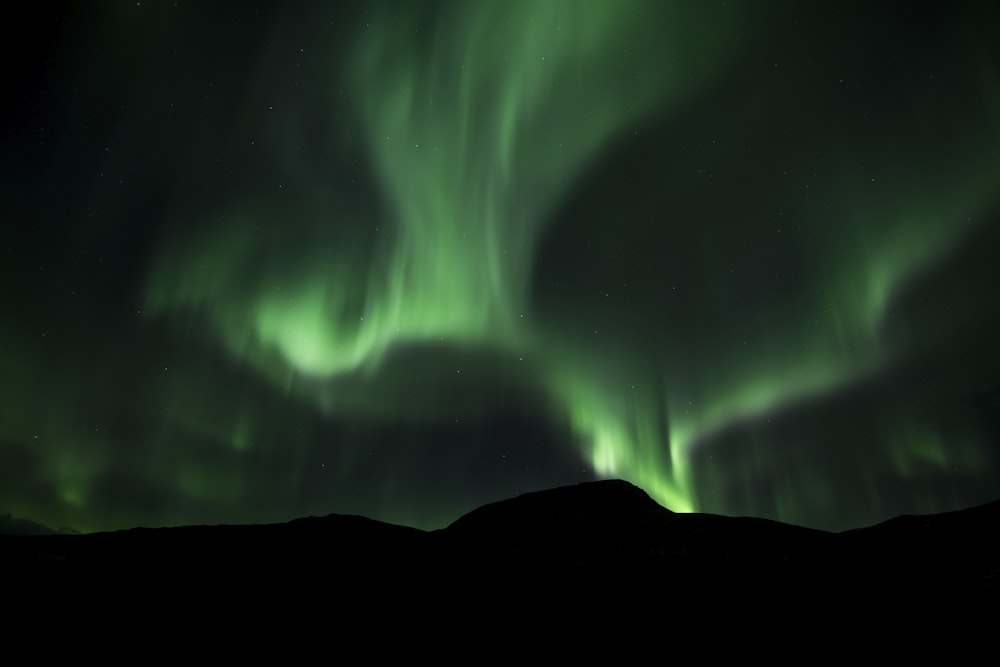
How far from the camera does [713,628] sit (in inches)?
469

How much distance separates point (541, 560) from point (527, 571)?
120 centimetres

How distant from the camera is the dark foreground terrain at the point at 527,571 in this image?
41.3 ft

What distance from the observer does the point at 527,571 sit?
17.2m

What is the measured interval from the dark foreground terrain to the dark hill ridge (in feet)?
0.23

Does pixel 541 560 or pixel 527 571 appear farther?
pixel 541 560

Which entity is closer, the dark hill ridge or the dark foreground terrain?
the dark foreground terrain

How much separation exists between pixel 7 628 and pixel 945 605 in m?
22.2

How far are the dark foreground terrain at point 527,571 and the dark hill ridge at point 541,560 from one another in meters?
0.07

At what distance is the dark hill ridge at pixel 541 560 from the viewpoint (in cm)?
1330

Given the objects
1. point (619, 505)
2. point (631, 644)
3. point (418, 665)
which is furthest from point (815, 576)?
point (619, 505)

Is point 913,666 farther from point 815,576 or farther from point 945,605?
point 815,576

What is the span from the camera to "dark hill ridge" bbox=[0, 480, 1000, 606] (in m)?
13.3

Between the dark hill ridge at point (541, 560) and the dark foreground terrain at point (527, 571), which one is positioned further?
the dark hill ridge at point (541, 560)

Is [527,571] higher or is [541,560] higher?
[541,560]
